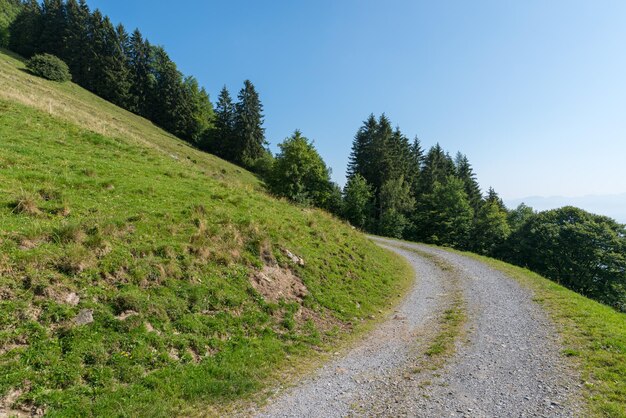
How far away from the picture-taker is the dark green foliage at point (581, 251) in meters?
46.3

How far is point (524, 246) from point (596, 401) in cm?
5635

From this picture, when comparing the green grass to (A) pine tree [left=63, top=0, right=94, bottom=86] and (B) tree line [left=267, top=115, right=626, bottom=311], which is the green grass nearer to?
(B) tree line [left=267, top=115, right=626, bottom=311]

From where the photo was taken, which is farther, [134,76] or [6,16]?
[6,16]

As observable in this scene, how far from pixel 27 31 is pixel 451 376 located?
12506cm

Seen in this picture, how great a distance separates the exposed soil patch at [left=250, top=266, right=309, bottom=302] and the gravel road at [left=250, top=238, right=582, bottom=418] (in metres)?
3.76

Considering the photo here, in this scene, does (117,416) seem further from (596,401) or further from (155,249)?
(596,401)

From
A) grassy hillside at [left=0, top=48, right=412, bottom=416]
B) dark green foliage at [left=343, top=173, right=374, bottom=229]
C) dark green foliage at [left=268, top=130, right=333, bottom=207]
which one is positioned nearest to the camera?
grassy hillside at [left=0, top=48, right=412, bottom=416]

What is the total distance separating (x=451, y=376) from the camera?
33.2 feet

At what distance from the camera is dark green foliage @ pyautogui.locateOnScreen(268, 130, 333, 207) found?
2218 inches

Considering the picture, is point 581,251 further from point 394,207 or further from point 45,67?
point 45,67

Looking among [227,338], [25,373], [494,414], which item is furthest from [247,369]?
[494,414]

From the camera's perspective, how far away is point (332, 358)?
11.6 m

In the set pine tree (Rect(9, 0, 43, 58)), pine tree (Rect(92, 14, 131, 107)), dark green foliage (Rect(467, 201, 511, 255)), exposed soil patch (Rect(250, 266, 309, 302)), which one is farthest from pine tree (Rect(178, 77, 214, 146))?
exposed soil patch (Rect(250, 266, 309, 302))

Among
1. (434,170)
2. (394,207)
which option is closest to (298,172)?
(394,207)
